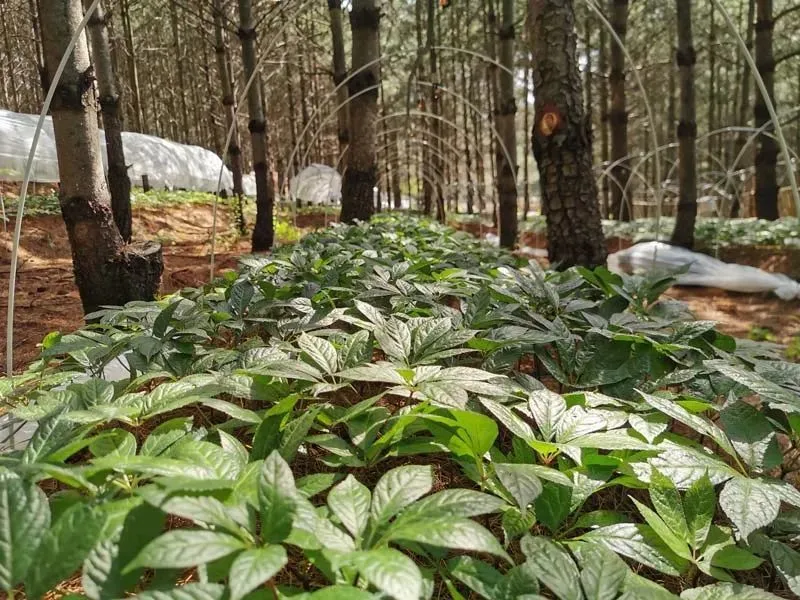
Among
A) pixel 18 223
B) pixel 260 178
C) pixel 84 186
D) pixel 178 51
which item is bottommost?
pixel 18 223

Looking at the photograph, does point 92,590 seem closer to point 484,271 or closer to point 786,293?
point 484,271

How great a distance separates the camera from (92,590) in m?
0.56

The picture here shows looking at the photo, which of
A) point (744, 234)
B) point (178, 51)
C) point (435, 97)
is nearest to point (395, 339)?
point (435, 97)

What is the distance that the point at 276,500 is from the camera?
2.07 feet

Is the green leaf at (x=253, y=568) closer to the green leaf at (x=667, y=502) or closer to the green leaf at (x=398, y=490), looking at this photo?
the green leaf at (x=398, y=490)

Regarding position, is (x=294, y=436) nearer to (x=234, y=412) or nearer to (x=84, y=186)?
(x=234, y=412)

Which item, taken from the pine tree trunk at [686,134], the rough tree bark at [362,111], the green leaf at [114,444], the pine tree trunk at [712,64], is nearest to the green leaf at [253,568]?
the green leaf at [114,444]

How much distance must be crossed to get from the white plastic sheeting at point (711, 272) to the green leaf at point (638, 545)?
5859 mm

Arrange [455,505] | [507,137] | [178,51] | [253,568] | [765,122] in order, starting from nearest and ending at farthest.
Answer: [253,568]
[455,505]
[507,137]
[765,122]
[178,51]

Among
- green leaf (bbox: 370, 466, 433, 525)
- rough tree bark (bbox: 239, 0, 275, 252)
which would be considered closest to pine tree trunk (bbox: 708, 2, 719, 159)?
Answer: rough tree bark (bbox: 239, 0, 275, 252)

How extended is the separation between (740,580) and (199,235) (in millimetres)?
10845

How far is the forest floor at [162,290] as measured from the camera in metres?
3.46

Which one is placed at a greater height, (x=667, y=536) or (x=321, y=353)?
(x=321, y=353)

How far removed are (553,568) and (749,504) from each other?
1.17ft
